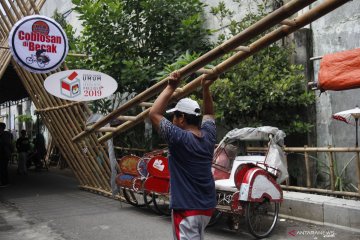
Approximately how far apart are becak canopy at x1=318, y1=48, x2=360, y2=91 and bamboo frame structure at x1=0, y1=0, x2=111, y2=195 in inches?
193

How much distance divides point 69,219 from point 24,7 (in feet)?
16.3

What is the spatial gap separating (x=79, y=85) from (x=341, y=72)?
4622 millimetres

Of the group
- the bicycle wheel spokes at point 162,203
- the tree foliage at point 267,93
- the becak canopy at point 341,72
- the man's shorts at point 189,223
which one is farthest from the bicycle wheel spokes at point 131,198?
the man's shorts at point 189,223

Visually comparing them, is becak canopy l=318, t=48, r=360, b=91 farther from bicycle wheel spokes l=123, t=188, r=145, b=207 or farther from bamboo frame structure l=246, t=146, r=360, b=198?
bicycle wheel spokes l=123, t=188, r=145, b=207

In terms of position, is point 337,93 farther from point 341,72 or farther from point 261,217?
point 261,217

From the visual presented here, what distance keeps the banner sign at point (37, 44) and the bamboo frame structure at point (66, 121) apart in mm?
1523

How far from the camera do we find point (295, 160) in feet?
28.3

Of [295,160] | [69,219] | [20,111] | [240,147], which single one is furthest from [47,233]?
[20,111]

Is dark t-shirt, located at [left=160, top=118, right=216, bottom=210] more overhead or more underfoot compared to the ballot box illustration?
more underfoot

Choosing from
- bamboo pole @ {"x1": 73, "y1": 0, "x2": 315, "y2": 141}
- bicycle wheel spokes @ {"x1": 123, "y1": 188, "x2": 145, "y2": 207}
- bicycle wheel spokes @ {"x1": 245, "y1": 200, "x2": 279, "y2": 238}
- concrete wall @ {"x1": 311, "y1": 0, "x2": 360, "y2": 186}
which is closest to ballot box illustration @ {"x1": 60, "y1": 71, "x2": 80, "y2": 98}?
bicycle wheel spokes @ {"x1": 123, "y1": 188, "x2": 145, "y2": 207}

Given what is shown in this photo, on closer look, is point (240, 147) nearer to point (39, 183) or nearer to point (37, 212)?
point (37, 212)

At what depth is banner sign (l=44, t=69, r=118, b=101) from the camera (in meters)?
7.73

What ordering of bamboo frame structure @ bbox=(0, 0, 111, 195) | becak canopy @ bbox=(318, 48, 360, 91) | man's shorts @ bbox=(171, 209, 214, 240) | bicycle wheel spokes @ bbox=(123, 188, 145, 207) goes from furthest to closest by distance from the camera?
bamboo frame structure @ bbox=(0, 0, 111, 195) < bicycle wheel spokes @ bbox=(123, 188, 145, 207) < becak canopy @ bbox=(318, 48, 360, 91) < man's shorts @ bbox=(171, 209, 214, 240)

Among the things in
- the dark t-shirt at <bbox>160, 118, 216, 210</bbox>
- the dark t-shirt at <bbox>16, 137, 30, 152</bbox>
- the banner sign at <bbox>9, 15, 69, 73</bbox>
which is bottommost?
the dark t-shirt at <bbox>160, 118, 216, 210</bbox>
